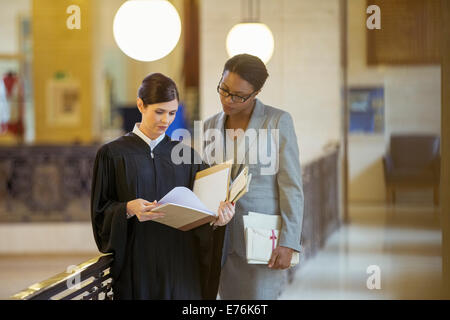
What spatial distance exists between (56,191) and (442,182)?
243 inches

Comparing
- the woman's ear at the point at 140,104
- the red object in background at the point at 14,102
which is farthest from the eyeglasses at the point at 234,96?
the red object in background at the point at 14,102

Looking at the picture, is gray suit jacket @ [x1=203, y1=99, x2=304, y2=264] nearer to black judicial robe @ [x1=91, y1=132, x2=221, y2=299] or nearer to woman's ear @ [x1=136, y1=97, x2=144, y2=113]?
black judicial robe @ [x1=91, y1=132, x2=221, y2=299]

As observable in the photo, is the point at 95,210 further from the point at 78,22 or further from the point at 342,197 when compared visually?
the point at 342,197

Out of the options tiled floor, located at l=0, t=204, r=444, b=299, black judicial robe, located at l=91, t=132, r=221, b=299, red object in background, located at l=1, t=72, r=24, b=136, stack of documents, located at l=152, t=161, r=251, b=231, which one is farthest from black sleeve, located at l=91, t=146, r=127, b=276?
red object in background, located at l=1, t=72, r=24, b=136

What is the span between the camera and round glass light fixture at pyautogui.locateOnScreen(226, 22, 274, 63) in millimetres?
2506

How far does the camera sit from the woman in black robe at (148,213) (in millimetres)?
2059

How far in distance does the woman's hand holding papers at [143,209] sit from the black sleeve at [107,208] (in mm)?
33

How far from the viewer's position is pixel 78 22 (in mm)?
2484

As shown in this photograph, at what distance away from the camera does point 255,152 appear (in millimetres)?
2273

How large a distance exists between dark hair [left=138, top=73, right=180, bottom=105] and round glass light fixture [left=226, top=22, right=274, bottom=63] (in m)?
0.44

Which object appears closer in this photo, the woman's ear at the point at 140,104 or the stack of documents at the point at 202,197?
the stack of documents at the point at 202,197

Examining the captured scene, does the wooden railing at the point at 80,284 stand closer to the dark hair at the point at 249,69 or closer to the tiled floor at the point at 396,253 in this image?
the dark hair at the point at 249,69

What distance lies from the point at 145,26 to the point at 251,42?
458 millimetres
